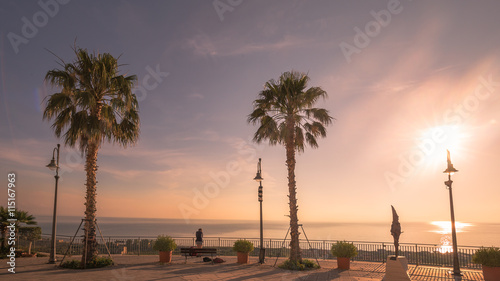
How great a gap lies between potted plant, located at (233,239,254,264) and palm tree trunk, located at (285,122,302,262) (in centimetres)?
265

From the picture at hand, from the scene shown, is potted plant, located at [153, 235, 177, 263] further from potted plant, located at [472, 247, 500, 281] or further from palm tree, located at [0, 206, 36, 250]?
potted plant, located at [472, 247, 500, 281]

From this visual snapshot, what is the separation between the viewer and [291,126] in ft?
65.6

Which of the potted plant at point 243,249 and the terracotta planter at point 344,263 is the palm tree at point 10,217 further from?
the terracotta planter at point 344,263

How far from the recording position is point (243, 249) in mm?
19234

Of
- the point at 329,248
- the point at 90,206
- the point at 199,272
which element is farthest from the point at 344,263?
the point at 90,206

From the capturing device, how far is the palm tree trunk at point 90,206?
16.6 metres

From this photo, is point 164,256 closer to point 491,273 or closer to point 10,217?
point 10,217

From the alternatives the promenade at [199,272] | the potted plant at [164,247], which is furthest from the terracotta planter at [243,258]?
the potted plant at [164,247]

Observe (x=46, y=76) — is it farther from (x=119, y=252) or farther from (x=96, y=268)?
(x=119, y=252)

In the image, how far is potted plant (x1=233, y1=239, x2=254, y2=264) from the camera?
760 inches

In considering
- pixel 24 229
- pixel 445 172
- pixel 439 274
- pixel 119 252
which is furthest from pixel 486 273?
pixel 24 229

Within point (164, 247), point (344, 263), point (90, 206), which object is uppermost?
point (90, 206)

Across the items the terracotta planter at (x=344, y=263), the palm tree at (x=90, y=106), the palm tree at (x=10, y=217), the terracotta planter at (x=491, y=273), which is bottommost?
the terracotta planter at (x=344, y=263)

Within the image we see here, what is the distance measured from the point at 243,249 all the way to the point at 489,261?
39.8 feet
